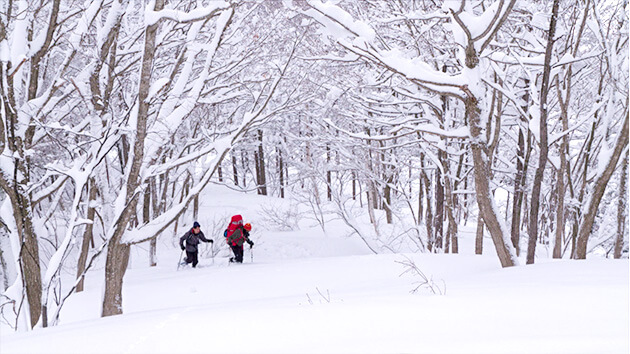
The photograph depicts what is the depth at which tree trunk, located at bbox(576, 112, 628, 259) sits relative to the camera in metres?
5.56

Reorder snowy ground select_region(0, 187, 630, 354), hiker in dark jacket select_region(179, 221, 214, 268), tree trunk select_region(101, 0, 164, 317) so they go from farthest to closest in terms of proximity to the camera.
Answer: hiker in dark jacket select_region(179, 221, 214, 268)
tree trunk select_region(101, 0, 164, 317)
snowy ground select_region(0, 187, 630, 354)

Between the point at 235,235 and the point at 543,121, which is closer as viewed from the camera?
the point at 543,121

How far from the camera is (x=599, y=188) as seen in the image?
19.0 feet

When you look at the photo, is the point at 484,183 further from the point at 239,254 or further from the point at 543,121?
the point at 239,254

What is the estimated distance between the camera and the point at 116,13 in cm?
569

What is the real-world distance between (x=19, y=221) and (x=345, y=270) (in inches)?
193

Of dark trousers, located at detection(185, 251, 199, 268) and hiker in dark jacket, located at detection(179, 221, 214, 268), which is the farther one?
dark trousers, located at detection(185, 251, 199, 268)

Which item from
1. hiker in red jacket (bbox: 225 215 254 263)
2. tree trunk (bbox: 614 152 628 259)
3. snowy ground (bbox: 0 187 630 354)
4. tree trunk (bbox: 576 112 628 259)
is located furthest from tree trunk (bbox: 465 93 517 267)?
hiker in red jacket (bbox: 225 215 254 263)

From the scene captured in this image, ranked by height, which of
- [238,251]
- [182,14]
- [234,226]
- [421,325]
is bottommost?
[238,251]

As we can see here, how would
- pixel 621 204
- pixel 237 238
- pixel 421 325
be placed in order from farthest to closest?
pixel 237 238, pixel 621 204, pixel 421 325

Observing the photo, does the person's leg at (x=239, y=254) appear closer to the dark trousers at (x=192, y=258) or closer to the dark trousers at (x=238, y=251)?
the dark trousers at (x=238, y=251)

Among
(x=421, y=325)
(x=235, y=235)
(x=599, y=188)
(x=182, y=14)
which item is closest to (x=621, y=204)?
(x=599, y=188)

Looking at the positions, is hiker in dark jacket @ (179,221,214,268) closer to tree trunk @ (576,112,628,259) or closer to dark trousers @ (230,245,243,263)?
dark trousers @ (230,245,243,263)

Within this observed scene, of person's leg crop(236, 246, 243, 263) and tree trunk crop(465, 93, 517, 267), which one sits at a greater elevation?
tree trunk crop(465, 93, 517, 267)
